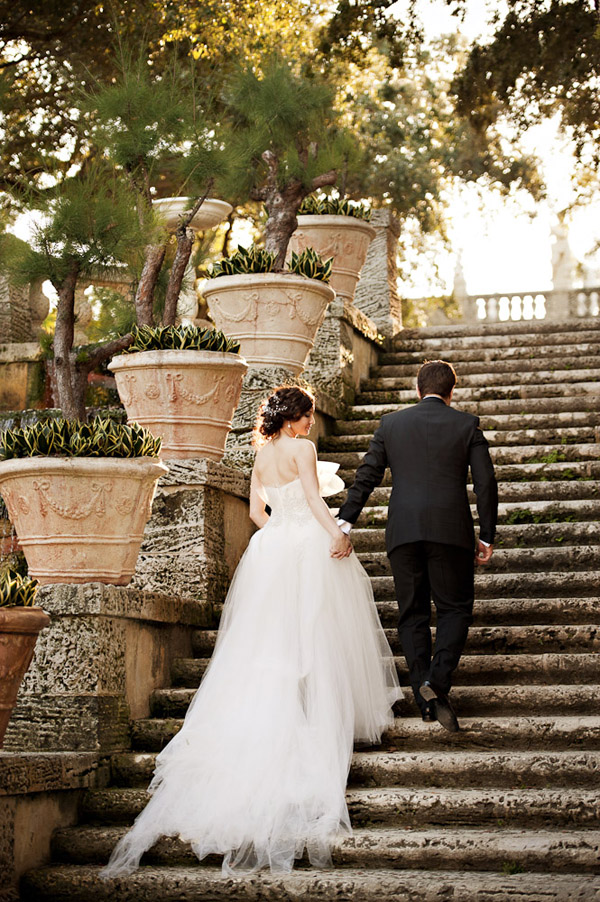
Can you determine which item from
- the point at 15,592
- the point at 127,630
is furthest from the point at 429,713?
the point at 15,592

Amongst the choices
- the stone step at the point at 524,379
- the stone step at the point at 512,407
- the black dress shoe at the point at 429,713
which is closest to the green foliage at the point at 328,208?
the stone step at the point at 524,379

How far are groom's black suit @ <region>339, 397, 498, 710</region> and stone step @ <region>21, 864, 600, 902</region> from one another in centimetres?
110

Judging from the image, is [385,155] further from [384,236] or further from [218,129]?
[218,129]

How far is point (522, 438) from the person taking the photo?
8133 millimetres

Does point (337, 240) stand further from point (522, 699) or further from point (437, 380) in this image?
point (522, 699)

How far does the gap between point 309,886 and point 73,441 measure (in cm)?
225

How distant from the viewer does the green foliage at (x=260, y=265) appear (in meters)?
7.83

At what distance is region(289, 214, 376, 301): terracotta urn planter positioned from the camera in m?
10.2

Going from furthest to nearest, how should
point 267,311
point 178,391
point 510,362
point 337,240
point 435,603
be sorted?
point 337,240 < point 510,362 < point 267,311 < point 178,391 < point 435,603

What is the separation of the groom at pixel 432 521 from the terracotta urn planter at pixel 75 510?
3.32ft

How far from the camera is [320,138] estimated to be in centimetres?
1046

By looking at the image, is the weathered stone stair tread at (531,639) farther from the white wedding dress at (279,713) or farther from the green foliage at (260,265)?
the green foliage at (260,265)

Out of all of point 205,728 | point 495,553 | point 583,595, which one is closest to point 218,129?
point 495,553

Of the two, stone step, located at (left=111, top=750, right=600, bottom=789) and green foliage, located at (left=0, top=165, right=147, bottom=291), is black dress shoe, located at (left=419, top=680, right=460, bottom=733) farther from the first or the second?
green foliage, located at (left=0, top=165, right=147, bottom=291)
